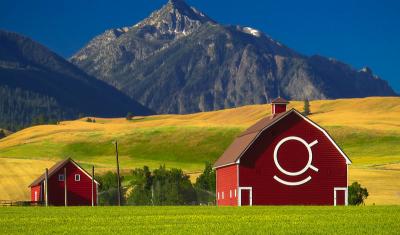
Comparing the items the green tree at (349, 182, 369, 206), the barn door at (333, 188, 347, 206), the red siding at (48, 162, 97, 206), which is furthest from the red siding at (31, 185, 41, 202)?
the barn door at (333, 188, 347, 206)

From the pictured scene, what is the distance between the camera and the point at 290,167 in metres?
73.6

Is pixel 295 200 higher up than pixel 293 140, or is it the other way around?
pixel 293 140

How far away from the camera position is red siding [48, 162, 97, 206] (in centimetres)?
10281

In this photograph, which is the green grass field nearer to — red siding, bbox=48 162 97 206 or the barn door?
the barn door

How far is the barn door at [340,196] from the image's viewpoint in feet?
244

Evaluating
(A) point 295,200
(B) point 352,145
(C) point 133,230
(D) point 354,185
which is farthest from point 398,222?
(B) point 352,145

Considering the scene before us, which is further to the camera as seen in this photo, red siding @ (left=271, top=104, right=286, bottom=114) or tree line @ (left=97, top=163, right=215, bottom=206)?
tree line @ (left=97, top=163, right=215, bottom=206)

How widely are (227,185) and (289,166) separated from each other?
7.02 meters

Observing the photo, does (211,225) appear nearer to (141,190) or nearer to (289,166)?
(289,166)

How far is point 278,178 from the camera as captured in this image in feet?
241

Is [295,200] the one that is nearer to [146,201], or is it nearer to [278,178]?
[278,178]

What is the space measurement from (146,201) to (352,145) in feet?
253

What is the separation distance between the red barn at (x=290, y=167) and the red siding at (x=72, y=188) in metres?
32.9

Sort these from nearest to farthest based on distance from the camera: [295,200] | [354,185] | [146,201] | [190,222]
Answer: [190,222] → [295,200] → [354,185] → [146,201]
